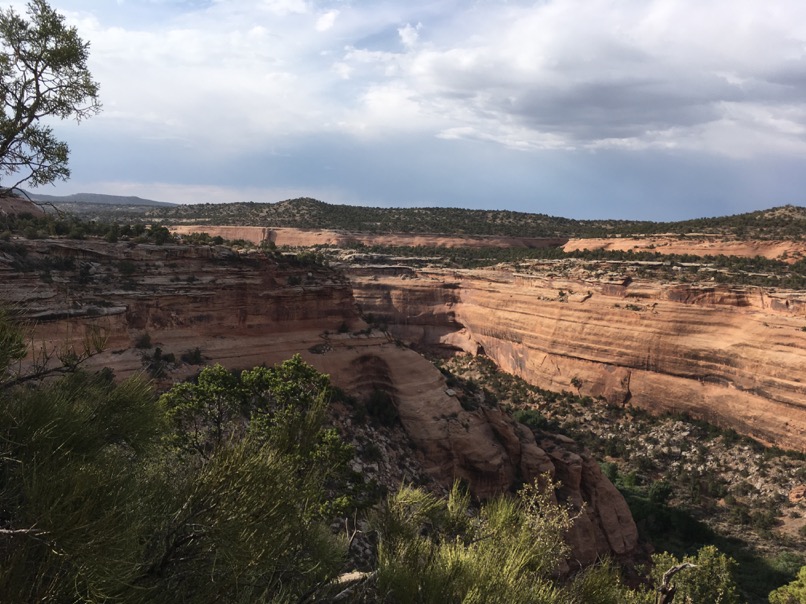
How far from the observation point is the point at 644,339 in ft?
111

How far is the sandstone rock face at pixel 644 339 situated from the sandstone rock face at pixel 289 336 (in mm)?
12252

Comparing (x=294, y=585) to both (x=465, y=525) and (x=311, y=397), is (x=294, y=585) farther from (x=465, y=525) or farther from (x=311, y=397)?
(x=311, y=397)

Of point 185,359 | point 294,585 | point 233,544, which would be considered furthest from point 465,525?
point 185,359

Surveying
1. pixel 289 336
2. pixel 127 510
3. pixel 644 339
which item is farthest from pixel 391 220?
pixel 127 510

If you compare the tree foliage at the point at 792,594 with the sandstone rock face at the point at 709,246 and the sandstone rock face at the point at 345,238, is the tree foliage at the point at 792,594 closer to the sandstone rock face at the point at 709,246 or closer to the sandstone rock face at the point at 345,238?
the sandstone rock face at the point at 709,246

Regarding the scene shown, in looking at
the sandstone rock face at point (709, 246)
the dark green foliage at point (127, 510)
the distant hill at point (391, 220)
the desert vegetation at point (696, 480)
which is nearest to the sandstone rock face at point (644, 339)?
the desert vegetation at point (696, 480)

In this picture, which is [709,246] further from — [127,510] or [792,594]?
[127,510]

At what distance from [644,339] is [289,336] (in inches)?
944

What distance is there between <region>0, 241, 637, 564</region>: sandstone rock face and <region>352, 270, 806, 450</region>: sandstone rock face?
12252mm

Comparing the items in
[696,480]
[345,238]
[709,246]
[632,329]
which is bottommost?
[696,480]

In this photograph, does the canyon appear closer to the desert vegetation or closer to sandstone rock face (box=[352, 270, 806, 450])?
sandstone rock face (box=[352, 270, 806, 450])

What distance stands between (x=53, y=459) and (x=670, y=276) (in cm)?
3806

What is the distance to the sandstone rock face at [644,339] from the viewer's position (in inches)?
1099

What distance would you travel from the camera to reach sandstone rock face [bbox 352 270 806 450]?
27.9m
